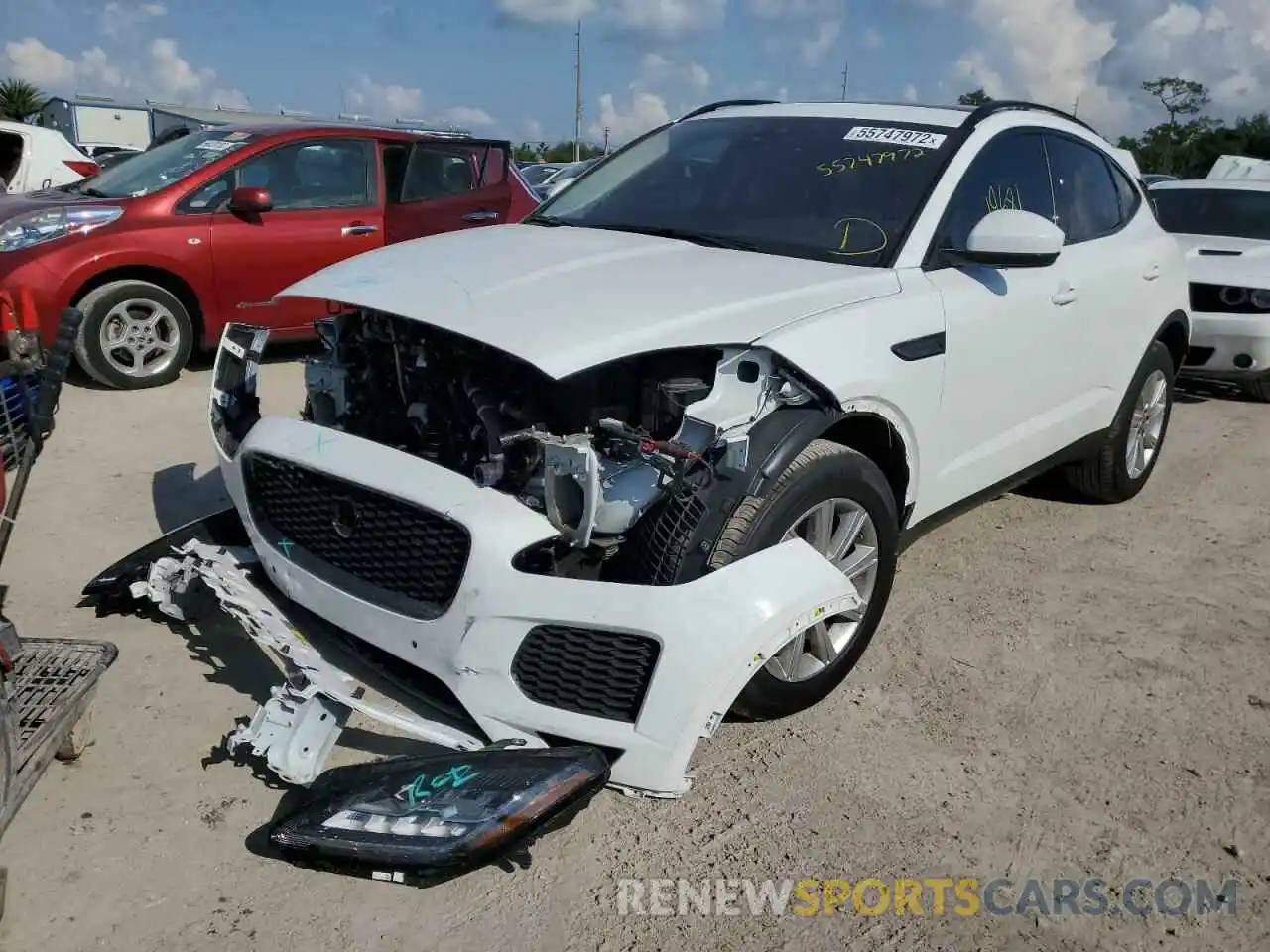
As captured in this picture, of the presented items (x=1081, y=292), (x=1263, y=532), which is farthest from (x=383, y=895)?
(x=1263, y=532)

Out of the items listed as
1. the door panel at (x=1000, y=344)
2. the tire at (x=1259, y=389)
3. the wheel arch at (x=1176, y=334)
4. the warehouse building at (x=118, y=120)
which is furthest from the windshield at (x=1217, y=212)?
the warehouse building at (x=118, y=120)

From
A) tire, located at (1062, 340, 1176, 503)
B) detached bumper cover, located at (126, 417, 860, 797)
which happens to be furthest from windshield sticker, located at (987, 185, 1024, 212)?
detached bumper cover, located at (126, 417, 860, 797)

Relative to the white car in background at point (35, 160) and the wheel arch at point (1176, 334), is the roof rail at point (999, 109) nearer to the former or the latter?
the wheel arch at point (1176, 334)

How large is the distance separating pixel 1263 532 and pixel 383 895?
446cm

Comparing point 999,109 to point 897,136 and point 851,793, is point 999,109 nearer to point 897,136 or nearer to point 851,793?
point 897,136

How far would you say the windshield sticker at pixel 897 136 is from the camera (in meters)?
3.83

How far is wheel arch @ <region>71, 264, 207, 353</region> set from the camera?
6.62 meters

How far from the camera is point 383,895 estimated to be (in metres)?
2.50

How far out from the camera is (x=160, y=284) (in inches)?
271

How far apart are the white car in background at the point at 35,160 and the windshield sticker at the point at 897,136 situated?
325 inches

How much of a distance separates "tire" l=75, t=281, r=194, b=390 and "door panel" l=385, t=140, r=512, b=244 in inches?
61.9

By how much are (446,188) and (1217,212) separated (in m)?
6.17

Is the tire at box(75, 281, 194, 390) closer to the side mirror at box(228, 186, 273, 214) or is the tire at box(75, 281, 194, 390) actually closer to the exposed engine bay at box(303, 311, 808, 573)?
the side mirror at box(228, 186, 273, 214)

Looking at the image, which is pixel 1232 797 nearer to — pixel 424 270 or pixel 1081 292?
pixel 1081 292
